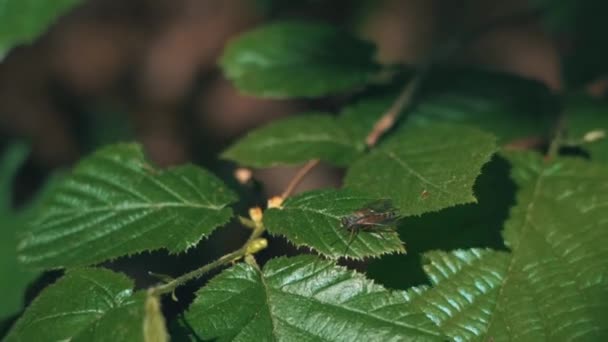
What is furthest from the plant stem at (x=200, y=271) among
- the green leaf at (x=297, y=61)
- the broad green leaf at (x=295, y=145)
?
the green leaf at (x=297, y=61)

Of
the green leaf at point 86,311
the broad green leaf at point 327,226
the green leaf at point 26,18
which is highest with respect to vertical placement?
the green leaf at point 26,18

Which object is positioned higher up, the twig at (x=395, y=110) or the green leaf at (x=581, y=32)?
the green leaf at (x=581, y=32)

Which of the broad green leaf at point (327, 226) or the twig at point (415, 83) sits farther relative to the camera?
the twig at point (415, 83)

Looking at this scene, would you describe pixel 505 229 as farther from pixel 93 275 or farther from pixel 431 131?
pixel 93 275

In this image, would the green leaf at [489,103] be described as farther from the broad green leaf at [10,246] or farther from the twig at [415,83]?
the broad green leaf at [10,246]

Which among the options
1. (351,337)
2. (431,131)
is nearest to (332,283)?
(351,337)

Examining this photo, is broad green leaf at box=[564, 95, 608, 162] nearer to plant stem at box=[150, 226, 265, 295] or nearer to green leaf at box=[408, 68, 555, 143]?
green leaf at box=[408, 68, 555, 143]

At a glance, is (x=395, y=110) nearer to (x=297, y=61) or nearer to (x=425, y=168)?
(x=297, y=61)

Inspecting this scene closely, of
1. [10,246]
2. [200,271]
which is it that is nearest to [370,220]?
[200,271]
